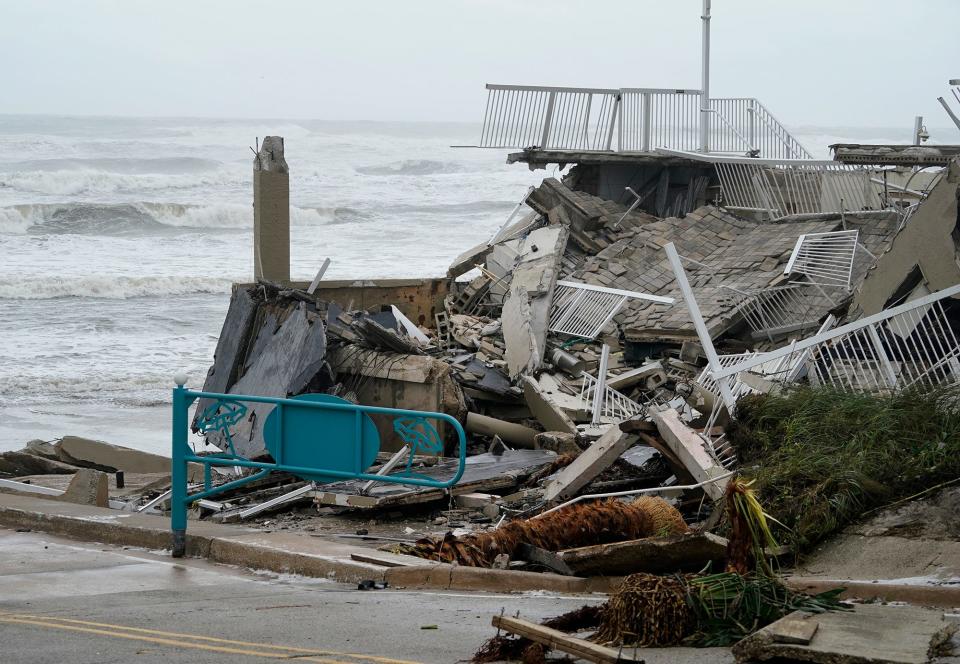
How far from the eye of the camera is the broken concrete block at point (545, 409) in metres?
13.9

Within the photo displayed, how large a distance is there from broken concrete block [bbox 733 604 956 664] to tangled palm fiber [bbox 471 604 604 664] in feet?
2.58

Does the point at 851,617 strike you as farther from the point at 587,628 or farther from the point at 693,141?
the point at 693,141

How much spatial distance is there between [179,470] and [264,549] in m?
0.81

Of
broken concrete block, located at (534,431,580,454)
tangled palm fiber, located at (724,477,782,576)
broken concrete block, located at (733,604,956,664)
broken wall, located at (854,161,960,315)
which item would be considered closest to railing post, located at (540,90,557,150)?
broken concrete block, located at (534,431,580,454)

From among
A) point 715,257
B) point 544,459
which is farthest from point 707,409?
point 715,257

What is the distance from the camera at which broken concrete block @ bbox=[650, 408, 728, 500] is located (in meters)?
8.59

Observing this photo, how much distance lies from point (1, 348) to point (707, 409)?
2199cm

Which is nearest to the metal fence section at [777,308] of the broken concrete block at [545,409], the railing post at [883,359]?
the broken concrete block at [545,409]

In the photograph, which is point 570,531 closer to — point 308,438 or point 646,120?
point 308,438

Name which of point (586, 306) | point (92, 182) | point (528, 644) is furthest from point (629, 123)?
point (92, 182)

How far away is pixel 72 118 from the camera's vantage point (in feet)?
327

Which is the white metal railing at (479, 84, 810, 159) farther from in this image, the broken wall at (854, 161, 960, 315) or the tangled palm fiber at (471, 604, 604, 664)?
the tangled palm fiber at (471, 604, 604, 664)

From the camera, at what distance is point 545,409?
14.3 metres

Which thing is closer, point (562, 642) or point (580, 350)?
point (562, 642)
